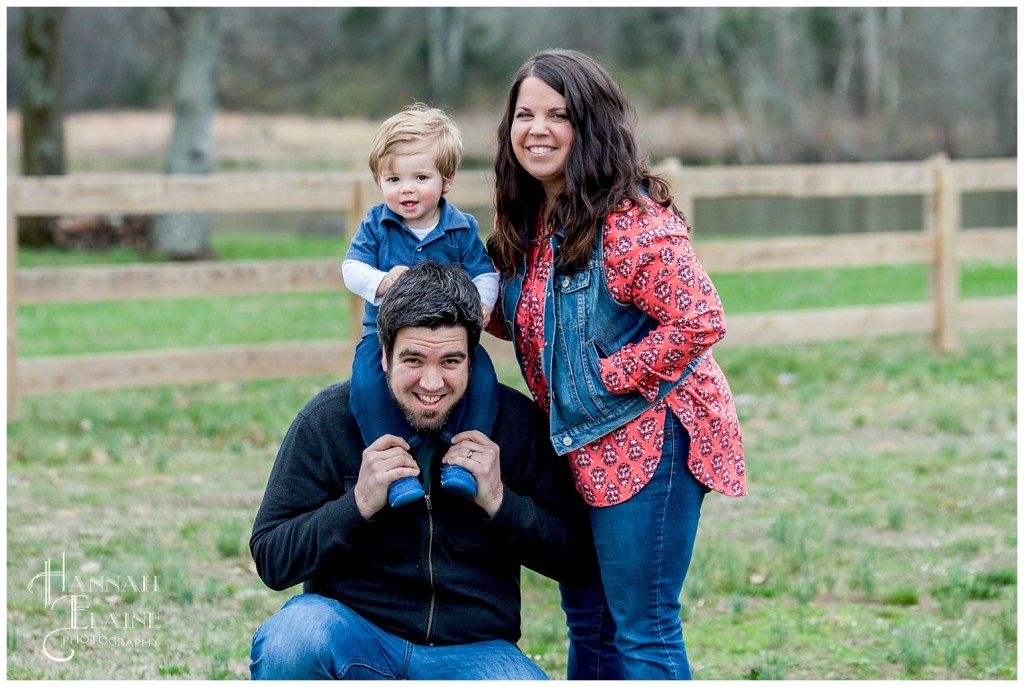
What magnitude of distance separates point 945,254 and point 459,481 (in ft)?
24.5

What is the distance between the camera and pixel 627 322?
295 centimetres

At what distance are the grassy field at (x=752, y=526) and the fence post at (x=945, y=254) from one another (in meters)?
0.22

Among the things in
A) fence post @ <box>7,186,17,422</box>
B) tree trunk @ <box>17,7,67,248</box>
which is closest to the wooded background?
tree trunk @ <box>17,7,67,248</box>

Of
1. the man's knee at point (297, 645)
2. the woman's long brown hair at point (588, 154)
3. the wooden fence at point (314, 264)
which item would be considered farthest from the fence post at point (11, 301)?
the woman's long brown hair at point (588, 154)

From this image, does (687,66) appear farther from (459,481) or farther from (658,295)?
(459,481)

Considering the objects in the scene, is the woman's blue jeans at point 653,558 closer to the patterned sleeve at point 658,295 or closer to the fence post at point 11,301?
the patterned sleeve at point 658,295

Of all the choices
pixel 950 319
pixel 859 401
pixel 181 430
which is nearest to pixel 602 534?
pixel 181 430

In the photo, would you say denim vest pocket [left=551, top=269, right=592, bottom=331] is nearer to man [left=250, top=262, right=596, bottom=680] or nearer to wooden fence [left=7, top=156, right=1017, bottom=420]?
man [left=250, top=262, right=596, bottom=680]

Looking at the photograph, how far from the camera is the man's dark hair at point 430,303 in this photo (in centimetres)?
276

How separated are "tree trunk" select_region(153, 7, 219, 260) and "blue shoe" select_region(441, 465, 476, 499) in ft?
43.5

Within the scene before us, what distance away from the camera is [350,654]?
9.07 ft

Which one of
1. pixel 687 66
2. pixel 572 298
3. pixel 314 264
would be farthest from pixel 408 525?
pixel 687 66

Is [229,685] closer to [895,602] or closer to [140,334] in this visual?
[895,602]

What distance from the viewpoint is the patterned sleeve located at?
2.81 m
